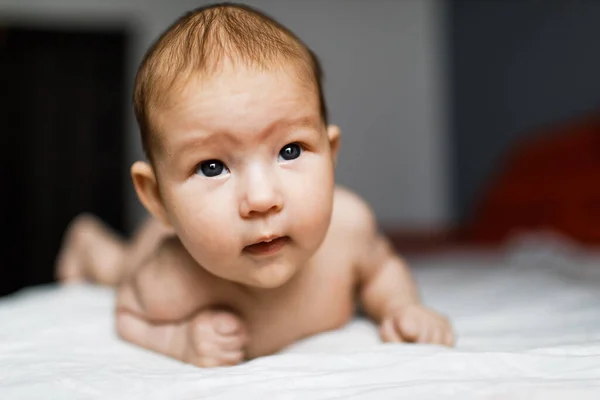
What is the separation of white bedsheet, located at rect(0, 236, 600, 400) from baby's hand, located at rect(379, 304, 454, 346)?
2cm

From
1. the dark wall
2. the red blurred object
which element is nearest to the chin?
the red blurred object

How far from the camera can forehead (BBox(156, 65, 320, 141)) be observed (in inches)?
24.0

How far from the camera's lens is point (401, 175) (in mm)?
3842

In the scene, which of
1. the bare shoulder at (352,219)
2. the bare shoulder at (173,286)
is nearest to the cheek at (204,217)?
the bare shoulder at (173,286)

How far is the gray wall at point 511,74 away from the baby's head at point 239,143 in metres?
1.94

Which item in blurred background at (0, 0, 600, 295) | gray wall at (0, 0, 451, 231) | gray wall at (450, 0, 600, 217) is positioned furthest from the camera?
gray wall at (0, 0, 451, 231)

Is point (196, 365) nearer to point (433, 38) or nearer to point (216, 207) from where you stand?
point (216, 207)

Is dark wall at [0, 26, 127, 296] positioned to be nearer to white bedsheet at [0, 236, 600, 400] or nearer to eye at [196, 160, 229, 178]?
white bedsheet at [0, 236, 600, 400]

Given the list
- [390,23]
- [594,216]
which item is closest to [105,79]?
[390,23]

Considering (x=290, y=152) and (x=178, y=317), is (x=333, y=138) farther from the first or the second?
(x=178, y=317)

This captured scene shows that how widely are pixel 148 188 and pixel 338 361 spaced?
30 cm

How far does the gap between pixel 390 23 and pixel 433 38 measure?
0.29m

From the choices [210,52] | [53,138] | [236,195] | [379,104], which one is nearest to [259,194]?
[236,195]

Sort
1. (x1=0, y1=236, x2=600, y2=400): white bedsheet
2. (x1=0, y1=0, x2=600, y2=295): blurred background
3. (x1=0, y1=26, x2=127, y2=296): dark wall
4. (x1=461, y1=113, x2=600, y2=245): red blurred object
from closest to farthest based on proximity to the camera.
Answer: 1. (x1=0, y1=236, x2=600, y2=400): white bedsheet
2. (x1=461, y1=113, x2=600, y2=245): red blurred object
3. (x1=0, y1=0, x2=600, y2=295): blurred background
4. (x1=0, y1=26, x2=127, y2=296): dark wall
